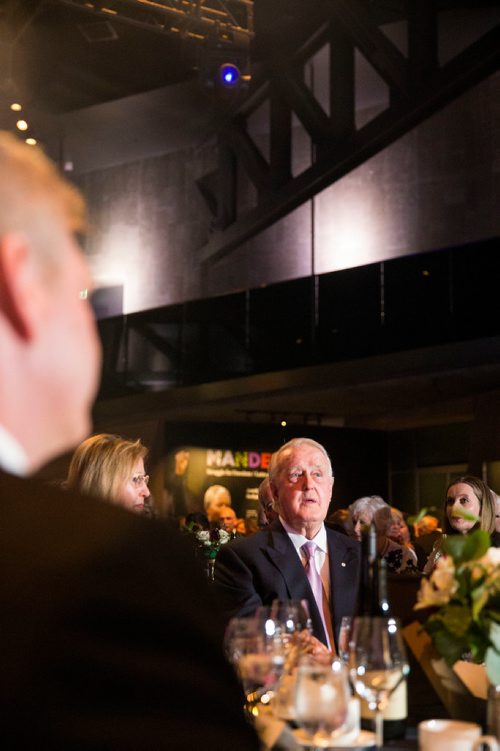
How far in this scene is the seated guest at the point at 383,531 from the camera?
6.15 m

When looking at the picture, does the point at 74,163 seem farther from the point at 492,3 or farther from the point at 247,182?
the point at 492,3

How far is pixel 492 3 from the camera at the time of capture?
536 inches

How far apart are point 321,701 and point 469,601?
1.36 ft

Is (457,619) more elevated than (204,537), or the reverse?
(204,537)

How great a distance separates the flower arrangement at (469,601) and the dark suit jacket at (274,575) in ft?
5.60

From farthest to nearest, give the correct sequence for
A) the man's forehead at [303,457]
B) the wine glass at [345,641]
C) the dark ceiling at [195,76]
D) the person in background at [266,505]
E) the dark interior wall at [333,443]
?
the dark interior wall at [333,443], the dark ceiling at [195,76], the person in background at [266,505], the man's forehead at [303,457], the wine glass at [345,641]

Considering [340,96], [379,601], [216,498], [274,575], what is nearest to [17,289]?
[379,601]

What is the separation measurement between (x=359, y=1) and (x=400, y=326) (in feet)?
13.9

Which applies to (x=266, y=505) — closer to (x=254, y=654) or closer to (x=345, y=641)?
(x=345, y=641)

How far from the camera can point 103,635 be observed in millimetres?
795

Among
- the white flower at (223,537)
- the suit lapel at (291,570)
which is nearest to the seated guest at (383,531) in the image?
the white flower at (223,537)

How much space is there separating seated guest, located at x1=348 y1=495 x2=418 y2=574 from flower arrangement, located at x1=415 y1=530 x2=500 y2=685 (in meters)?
3.74

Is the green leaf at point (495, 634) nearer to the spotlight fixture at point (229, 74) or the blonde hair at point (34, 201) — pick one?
the blonde hair at point (34, 201)

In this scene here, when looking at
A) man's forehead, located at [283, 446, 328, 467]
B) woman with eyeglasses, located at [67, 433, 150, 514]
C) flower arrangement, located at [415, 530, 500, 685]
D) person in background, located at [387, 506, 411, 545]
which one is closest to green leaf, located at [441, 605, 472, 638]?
flower arrangement, located at [415, 530, 500, 685]
